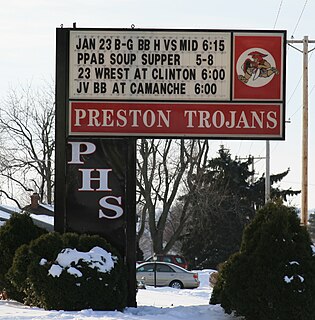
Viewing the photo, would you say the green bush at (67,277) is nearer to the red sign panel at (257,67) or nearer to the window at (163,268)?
the red sign panel at (257,67)

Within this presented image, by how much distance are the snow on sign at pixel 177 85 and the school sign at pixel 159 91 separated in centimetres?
2

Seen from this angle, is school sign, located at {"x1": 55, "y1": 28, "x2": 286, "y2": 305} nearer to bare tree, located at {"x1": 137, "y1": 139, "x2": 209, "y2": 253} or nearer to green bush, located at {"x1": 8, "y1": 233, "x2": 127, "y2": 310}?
green bush, located at {"x1": 8, "y1": 233, "x2": 127, "y2": 310}

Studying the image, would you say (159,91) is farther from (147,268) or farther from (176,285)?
(147,268)

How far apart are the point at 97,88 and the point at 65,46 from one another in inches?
39.1

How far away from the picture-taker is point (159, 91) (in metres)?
15.4

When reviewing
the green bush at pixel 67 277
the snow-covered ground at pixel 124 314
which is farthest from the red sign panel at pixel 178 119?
the snow-covered ground at pixel 124 314

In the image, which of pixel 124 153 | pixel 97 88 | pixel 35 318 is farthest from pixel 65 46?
pixel 35 318

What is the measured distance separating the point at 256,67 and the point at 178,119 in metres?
1.73

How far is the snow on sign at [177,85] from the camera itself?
1535cm

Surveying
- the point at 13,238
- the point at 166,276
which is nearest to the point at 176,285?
the point at 166,276

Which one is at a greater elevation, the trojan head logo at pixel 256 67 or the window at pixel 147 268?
the trojan head logo at pixel 256 67

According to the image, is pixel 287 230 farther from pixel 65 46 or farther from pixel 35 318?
pixel 65 46

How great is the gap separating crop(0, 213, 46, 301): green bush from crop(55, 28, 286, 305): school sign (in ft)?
3.30

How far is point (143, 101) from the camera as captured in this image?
50.4 ft
